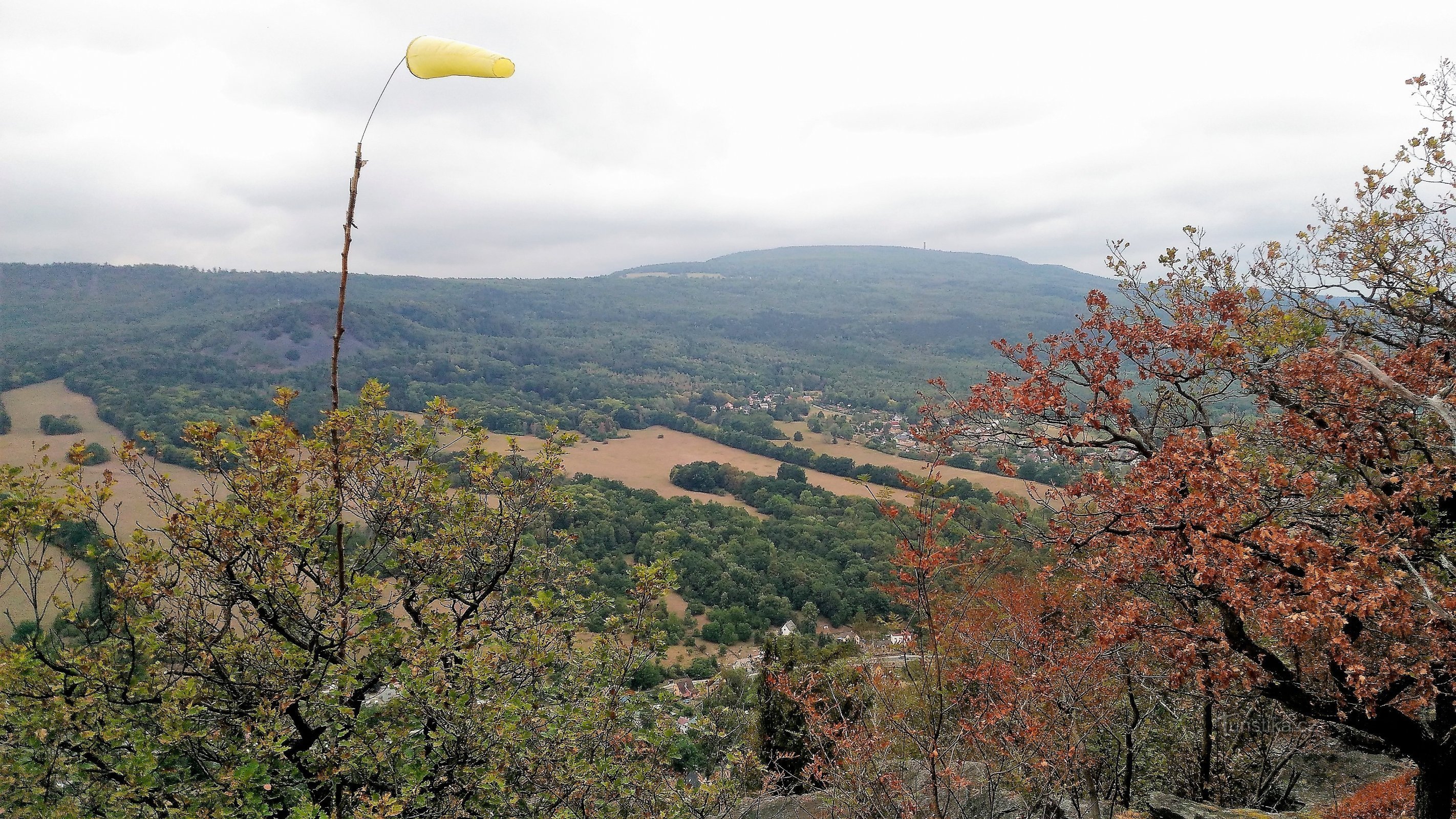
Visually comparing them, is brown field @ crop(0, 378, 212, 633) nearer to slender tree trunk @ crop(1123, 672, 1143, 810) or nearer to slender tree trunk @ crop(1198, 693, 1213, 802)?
slender tree trunk @ crop(1123, 672, 1143, 810)

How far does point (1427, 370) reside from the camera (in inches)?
242

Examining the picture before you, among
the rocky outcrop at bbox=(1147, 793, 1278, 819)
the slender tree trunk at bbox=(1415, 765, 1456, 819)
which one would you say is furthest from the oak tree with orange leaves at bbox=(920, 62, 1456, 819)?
the rocky outcrop at bbox=(1147, 793, 1278, 819)

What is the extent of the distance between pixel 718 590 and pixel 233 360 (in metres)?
92.0

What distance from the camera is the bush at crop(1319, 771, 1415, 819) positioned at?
793 cm

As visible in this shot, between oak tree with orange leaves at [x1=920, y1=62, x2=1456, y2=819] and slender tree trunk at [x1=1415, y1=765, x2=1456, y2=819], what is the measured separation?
0.05 ft

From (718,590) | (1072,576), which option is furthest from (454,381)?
(1072,576)

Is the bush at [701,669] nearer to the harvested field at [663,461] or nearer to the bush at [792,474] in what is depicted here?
the harvested field at [663,461]

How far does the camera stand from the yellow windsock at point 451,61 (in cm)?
315

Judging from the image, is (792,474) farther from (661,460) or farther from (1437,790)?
(1437,790)

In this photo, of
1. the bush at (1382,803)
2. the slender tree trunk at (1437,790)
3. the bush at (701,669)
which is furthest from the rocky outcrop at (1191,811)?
the bush at (701,669)

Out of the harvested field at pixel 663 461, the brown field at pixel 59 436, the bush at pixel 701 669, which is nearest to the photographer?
the bush at pixel 701 669

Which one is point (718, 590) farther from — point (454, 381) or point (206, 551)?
point (454, 381)

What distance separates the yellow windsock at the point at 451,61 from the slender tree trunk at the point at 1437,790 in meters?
9.36

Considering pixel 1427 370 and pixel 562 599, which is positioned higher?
pixel 1427 370
